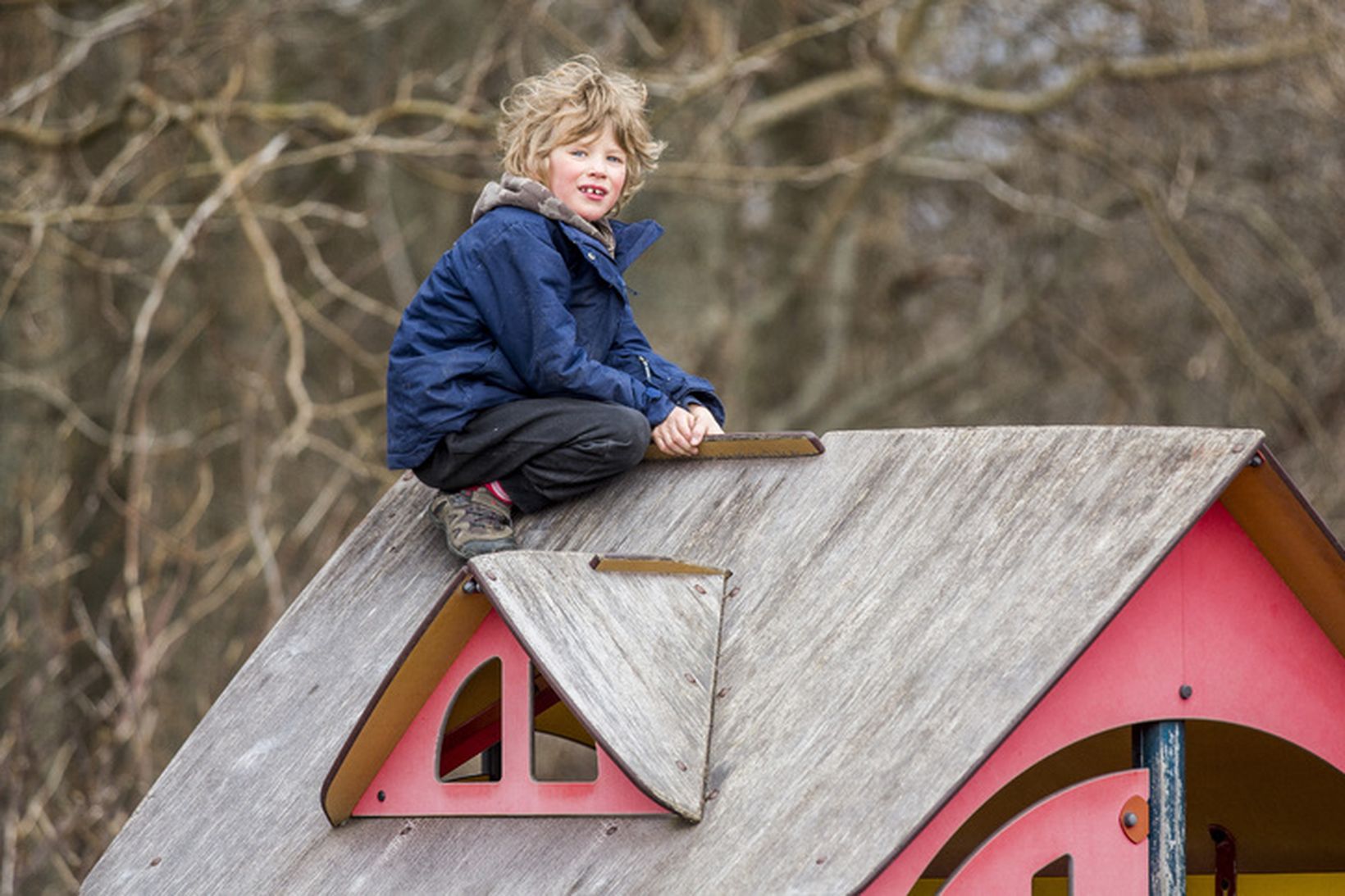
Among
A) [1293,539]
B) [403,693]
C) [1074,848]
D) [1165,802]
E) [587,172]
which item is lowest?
[1074,848]

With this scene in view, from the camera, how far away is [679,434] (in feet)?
20.6

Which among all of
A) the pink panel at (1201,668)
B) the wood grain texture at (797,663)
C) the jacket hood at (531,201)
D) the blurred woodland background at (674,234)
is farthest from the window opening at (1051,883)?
the blurred woodland background at (674,234)

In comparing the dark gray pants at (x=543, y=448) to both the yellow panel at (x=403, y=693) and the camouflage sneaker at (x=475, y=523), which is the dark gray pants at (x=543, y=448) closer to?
the camouflage sneaker at (x=475, y=523)

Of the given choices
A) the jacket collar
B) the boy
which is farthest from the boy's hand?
the jacket collar

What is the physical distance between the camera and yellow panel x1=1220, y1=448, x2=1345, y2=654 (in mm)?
5340

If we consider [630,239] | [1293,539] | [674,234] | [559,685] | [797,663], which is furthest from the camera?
[674,234]

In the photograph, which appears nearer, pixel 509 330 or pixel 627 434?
pixel 509 330

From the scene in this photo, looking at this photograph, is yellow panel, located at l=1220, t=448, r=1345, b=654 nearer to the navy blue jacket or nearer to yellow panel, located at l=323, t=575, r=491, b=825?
→ the navy blue jacket

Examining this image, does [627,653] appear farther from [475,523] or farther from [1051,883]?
[1051,883]

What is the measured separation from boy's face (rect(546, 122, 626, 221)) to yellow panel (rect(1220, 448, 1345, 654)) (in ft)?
5.88

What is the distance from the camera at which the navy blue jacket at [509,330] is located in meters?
6.02

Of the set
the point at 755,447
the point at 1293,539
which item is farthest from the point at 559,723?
the point at 1293,539

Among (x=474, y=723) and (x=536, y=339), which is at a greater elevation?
(x=536, y=339)

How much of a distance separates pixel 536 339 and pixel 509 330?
0.10m
